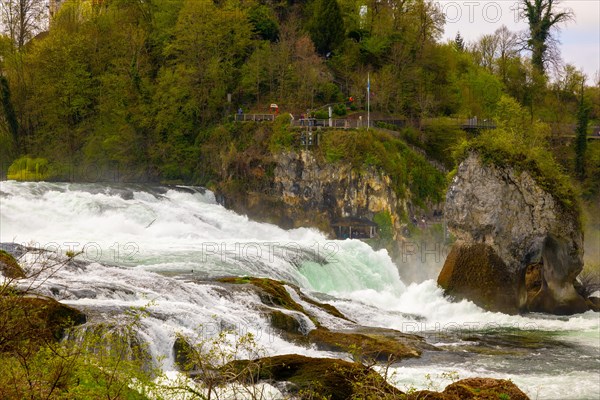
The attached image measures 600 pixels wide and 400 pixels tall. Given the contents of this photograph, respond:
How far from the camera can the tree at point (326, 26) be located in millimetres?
55625

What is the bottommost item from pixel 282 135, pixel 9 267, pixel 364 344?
pixel 364 344

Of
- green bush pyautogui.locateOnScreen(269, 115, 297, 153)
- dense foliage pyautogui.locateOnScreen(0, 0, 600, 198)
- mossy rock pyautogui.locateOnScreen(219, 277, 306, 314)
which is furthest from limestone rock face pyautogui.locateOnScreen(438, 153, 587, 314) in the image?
dense foliage pyautogui.locateOnScreen(0, 0, 600, 198)

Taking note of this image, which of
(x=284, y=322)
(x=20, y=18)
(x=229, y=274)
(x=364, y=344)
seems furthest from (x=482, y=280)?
(x=20, y=18)

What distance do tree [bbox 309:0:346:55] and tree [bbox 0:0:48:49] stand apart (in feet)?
57.6

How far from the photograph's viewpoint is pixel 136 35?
55125 mm

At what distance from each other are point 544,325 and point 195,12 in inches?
1238

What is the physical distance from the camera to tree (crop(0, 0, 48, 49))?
54.7 metres

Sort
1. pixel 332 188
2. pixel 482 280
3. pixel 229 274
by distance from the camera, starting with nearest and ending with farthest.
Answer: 1. pixel 229 274
2. pixel 482 280
3. pixel 332 188

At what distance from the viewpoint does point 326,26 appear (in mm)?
55719

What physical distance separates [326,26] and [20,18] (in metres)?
19.2

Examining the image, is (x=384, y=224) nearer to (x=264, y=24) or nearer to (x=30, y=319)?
(x=264, y=24)

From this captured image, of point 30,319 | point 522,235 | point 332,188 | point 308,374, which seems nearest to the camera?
point 30,319

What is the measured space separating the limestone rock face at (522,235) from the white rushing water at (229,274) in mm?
1089

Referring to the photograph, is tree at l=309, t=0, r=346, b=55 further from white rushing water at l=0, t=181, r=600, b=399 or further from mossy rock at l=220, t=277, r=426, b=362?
mossy rock at l=220, t=277, r=426, b=362
